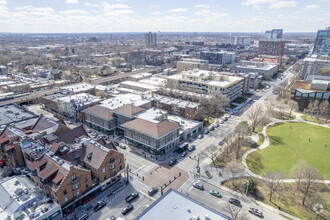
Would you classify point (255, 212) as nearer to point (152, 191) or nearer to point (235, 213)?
point (235, 213)

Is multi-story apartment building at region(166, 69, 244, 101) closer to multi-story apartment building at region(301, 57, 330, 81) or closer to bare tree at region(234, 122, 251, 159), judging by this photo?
bare tree at region(234, 122, 251, 159)

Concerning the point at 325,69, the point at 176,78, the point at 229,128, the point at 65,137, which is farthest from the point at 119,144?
the point at 325,69

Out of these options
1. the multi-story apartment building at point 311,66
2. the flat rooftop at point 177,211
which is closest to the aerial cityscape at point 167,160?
the flat rooftop at point 177,211

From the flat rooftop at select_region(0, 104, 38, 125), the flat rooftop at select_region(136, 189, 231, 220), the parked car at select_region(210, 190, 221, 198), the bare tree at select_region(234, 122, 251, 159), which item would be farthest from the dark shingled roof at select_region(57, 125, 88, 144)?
the bare tree at select_region(234, 122, 251, 159)

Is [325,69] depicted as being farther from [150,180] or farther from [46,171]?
[46,171]

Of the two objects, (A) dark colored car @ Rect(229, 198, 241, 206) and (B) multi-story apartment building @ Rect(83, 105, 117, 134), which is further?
(B) multi-story apartment building @ Rect(83, 105, 117, 134)

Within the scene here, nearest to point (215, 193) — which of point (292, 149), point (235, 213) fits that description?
point (235, 213)

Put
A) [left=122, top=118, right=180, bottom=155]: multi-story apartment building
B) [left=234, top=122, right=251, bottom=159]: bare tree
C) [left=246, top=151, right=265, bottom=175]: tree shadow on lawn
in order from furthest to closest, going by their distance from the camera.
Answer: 1. [left=234, top=122, right=251, bottom=159]: bare tree
2. [left=122, top=118, right=180, bottom=155]: multi-story apartment building
3. [left=246, top=151, right=265, bottom=175]: tree shadow on lawn
